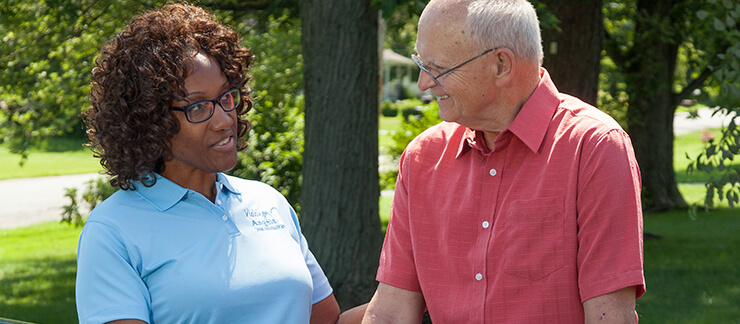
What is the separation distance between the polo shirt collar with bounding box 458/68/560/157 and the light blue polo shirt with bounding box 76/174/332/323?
2.31 feet

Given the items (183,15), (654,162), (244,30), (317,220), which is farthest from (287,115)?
(183,15)

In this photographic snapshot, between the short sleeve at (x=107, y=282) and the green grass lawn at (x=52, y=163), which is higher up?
the short sleeve at (x=107, y=282)

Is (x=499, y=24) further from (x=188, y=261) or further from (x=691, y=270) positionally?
(x=691, y=270)

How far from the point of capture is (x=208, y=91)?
2244mm

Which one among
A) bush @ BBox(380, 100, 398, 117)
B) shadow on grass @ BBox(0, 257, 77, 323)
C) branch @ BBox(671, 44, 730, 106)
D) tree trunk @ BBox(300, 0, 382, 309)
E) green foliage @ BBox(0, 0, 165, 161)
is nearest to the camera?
tree trunk @ BBox(300, 0, 382, 309)

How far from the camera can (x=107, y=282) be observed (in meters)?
2.03

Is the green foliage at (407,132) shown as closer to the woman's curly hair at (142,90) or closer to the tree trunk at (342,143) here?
the tree trunk at (342,143)

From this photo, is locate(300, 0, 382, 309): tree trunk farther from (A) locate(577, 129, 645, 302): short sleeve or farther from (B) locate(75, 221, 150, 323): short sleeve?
(A) locate(577, 129, 645, 302): short sleeve

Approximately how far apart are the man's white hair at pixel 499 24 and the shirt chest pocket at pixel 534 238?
1.37 feet

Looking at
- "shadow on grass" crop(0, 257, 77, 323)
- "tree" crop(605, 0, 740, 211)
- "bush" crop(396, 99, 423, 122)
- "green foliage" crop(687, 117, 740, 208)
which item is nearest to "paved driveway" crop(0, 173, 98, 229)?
"shadow on grass" crop(0, 257, 77, 323)

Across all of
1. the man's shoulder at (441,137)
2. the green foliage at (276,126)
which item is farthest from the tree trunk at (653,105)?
the man's shoulder at (441,137)

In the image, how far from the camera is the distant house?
56.3 m

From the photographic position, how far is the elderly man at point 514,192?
1922 mm

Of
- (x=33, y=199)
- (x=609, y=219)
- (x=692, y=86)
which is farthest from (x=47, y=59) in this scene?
(x=33, y=199)
